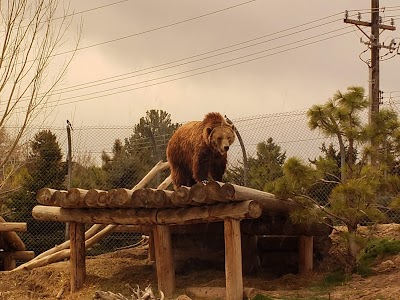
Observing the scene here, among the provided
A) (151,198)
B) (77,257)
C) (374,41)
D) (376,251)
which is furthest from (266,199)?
(374,41)

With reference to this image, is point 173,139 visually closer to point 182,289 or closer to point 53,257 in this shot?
point 182,289

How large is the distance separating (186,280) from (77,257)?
5.46 ft

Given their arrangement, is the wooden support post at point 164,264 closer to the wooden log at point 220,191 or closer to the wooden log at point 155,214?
the wooden log at point 155,214

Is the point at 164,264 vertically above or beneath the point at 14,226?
beneath

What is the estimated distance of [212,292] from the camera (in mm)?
8992

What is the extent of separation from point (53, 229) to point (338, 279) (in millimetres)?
6878

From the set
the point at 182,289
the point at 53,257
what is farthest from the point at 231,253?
the point at 53,257

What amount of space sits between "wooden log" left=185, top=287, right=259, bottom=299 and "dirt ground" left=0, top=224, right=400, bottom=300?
155 mm

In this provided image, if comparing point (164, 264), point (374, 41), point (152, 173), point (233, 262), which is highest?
point (374, 41)

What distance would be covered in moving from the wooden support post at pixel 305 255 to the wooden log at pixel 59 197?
3264 millimetres

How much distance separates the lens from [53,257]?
39.2 feet

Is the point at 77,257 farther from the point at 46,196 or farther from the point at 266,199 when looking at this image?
the point at 266,199

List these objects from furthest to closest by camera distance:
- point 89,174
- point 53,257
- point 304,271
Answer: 1. point 89,174
2. point 53,257
3. point 304,271

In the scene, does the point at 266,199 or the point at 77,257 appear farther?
the point at 77,257
